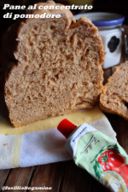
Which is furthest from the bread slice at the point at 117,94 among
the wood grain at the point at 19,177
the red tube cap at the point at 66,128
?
Result: the wood grain at the point at 19,177

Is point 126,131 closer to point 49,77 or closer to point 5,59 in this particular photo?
point 49,77

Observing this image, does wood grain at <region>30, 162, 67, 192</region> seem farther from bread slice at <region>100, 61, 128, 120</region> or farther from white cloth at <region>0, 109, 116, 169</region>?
bread slice at <region>100, 61, 128, 120</region>

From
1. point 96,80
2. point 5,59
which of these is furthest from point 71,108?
point 5,59

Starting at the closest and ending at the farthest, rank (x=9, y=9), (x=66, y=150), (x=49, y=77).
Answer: (x=66, y=150), (x=49, y=77), (x=9, y=9)

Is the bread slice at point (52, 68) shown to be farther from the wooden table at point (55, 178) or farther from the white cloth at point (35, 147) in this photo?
the wooden table at point (55, 178)

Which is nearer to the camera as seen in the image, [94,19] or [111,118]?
[111,118]

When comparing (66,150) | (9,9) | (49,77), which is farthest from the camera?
Answer: (9,9)

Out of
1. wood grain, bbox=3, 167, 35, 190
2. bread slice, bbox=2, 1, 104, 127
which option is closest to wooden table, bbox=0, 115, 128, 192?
wood grain, bbox=3, 167, 35, 190
